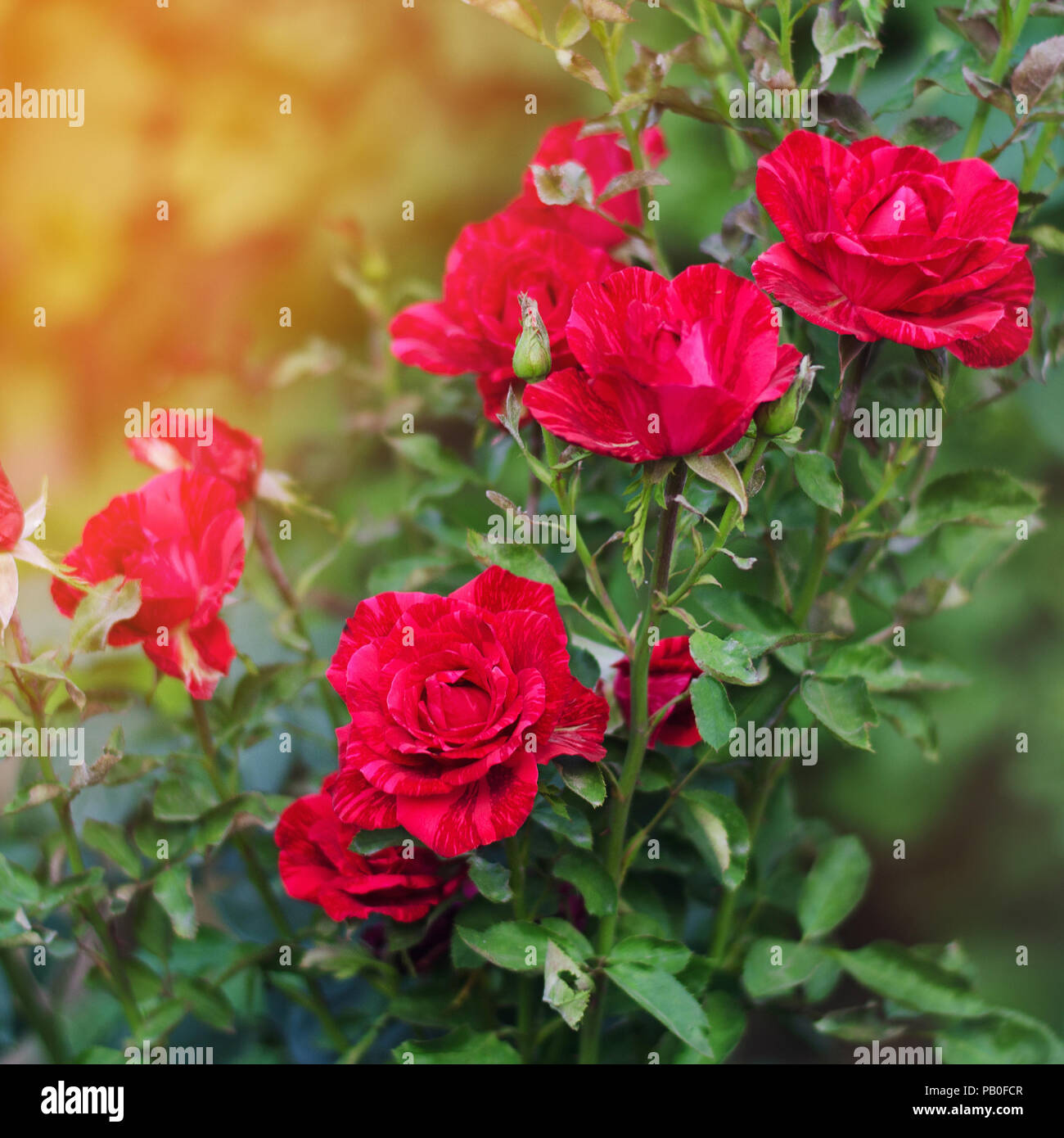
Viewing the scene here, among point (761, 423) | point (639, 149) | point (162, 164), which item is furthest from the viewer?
point (162, 164)

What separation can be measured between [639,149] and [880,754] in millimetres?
408

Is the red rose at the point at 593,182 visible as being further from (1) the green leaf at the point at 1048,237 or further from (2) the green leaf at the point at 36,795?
(2) the green leaf at the point at 36,795

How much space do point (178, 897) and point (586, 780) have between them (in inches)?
7.9

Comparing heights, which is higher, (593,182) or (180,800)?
(593,182)

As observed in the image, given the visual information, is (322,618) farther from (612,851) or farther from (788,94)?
(788,94)

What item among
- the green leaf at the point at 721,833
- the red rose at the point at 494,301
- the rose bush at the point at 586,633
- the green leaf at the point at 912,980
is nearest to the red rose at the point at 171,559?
the rose bush at the point at 586,633

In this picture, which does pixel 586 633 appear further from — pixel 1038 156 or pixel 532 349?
pixel 1038 156

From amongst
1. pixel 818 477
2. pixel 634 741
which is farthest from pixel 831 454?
pixel 634 741

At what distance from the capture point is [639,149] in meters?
0.46

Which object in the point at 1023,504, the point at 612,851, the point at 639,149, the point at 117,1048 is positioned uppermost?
the point at 639,149

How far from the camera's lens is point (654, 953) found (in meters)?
0.43

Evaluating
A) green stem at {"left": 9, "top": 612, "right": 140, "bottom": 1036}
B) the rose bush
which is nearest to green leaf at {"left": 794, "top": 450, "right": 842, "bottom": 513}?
the rose bush

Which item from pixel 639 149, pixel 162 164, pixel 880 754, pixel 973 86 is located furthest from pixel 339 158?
pixel 880 754

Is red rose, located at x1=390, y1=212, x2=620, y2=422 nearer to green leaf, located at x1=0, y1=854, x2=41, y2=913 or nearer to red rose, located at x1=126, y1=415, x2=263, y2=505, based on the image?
red rose, located at x1=126, y1=415, x2=263, y2=505
